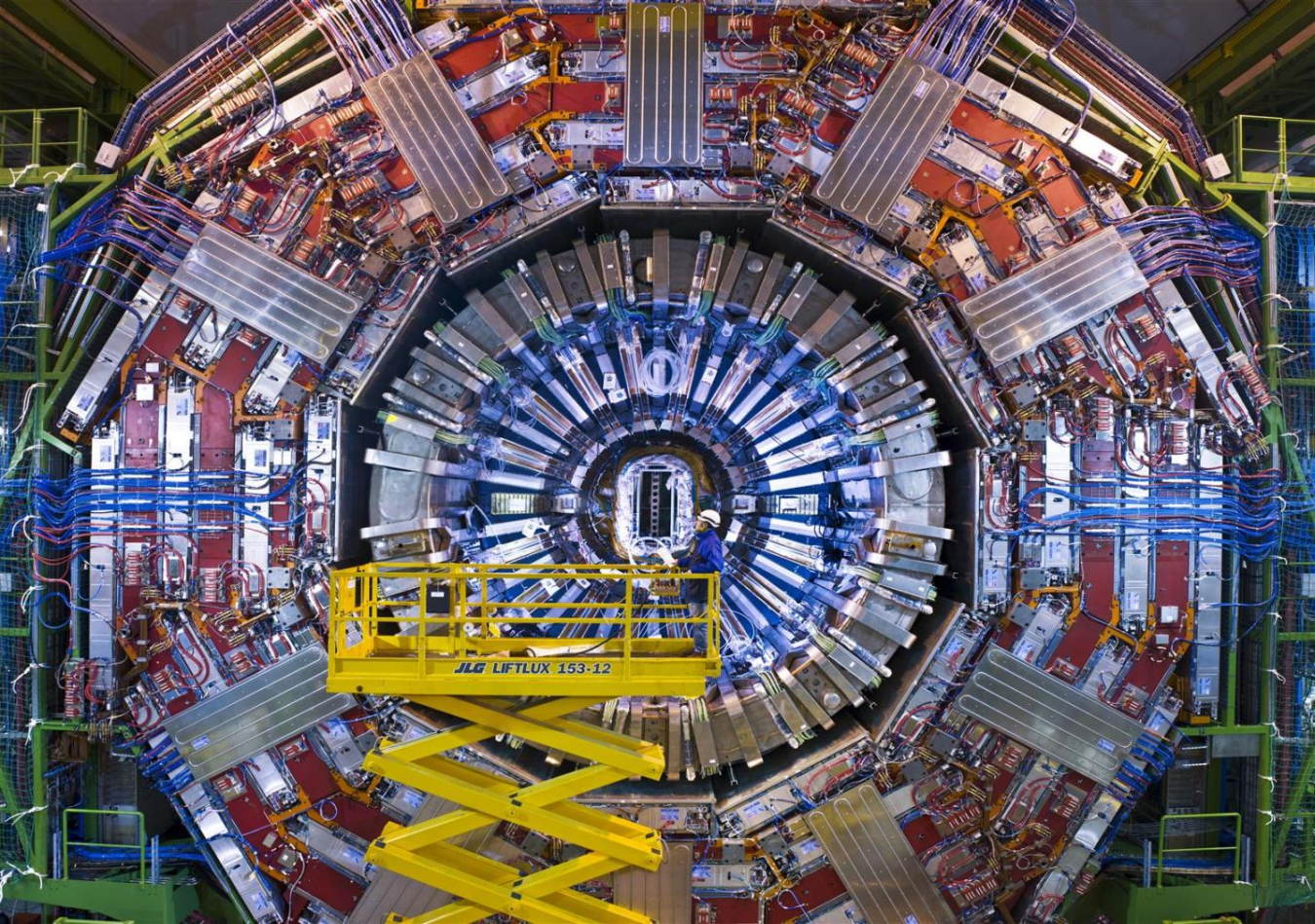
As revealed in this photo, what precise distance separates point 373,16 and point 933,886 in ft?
26.6

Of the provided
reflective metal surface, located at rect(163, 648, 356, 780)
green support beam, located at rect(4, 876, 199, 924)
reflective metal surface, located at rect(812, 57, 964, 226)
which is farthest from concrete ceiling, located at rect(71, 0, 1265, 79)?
green support beam, located at rect(4, 876, 199, 924)

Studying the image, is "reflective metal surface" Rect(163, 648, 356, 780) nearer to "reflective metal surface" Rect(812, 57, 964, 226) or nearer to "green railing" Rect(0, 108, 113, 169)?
"reflective metal surface" Rect(812, 57, 964, 226)

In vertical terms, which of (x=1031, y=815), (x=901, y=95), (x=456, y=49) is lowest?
(x=1031, y=815)

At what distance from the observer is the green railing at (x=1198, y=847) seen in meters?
6.86

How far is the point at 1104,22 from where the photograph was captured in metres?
9.22

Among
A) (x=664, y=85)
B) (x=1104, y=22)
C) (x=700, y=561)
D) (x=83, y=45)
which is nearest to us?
(x=700, y=561)

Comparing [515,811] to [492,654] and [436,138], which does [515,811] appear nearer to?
[492,654]

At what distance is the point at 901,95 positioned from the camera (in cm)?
669

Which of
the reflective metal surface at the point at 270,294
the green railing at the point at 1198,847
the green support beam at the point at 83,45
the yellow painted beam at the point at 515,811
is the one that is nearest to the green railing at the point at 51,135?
the green support beam at the point at 83,45

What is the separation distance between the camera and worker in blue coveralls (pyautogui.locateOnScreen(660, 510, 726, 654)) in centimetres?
639

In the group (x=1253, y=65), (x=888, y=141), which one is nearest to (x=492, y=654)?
(x=888, y=141)

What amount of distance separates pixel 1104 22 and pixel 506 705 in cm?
928

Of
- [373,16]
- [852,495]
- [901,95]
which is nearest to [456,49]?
[373,16]

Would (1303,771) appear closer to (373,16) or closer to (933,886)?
(933,886)
